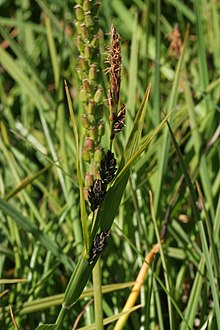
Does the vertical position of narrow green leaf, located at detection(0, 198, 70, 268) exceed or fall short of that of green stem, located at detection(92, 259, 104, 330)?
it exceeds it

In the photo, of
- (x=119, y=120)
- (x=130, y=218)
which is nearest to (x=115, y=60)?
(x=119, y=120)

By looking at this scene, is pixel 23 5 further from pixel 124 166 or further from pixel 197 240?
pixel 124 166

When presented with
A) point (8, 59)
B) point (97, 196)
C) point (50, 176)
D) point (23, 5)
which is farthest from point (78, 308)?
point (23, 5)

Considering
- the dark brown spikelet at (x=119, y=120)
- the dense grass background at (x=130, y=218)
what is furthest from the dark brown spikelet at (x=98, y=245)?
the dense grass background at (x=130, y=218)

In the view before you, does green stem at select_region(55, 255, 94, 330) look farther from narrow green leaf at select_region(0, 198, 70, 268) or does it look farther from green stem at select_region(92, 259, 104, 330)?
narrow green leaf at select_region(0, 198, 70, 268)

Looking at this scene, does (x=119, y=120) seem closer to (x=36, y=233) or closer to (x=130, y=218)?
(x=36, y=233)

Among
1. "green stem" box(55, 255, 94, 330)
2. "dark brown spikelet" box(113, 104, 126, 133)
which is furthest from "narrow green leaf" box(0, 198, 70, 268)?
"dark brown spikelet" box(113, 104, 126, 133)
